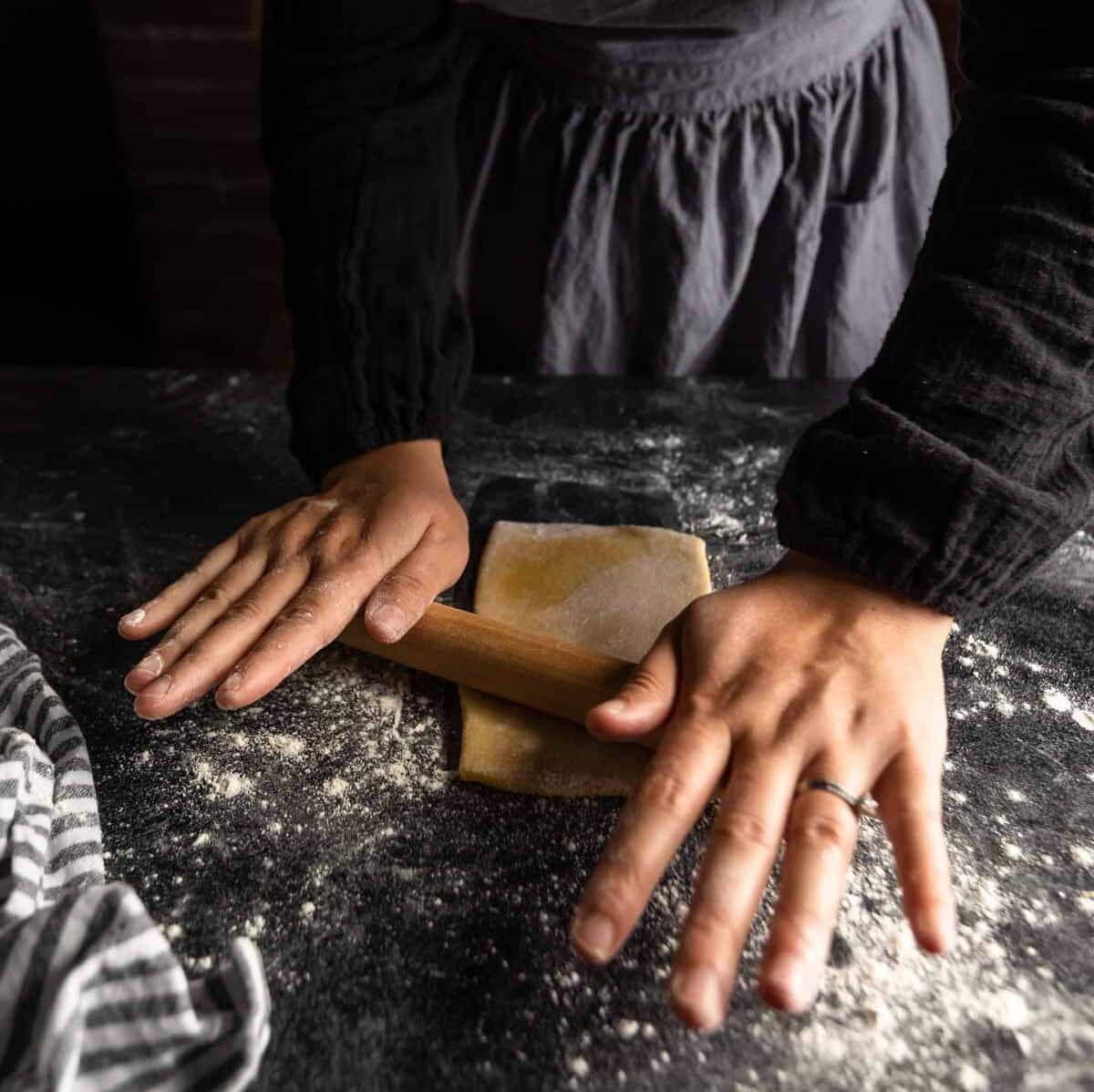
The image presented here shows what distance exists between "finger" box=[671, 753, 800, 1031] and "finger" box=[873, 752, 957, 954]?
66 mm

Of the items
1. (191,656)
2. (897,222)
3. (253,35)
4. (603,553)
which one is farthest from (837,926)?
(253,35)

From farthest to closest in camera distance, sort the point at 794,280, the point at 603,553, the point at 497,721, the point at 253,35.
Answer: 1. the point at 253,35
2. the point at 794,280
3. the point at 603,553
4. the point at 497,721

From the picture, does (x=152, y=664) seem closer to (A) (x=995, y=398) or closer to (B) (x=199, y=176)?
(A) (x=995, y=398)

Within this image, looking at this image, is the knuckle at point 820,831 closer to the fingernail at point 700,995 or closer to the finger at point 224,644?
the fingernail at point 700,995

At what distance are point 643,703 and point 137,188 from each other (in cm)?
245

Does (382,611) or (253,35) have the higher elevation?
(382,611)

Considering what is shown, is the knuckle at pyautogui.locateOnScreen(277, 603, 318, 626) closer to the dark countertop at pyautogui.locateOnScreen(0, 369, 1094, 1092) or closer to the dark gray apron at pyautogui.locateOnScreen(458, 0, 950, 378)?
the dark countertop at pyautogui.locateOnScreen(0, 369, 1094, 1092)

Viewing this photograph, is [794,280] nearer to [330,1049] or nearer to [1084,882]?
[1084,882]

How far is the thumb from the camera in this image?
27.6 inches

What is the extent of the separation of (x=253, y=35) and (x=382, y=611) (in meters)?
2.06

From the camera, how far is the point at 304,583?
0.91 m

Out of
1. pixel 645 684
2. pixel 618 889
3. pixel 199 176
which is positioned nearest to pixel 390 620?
pixel 645 684

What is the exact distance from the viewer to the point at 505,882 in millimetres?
747

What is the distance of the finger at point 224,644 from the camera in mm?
796
